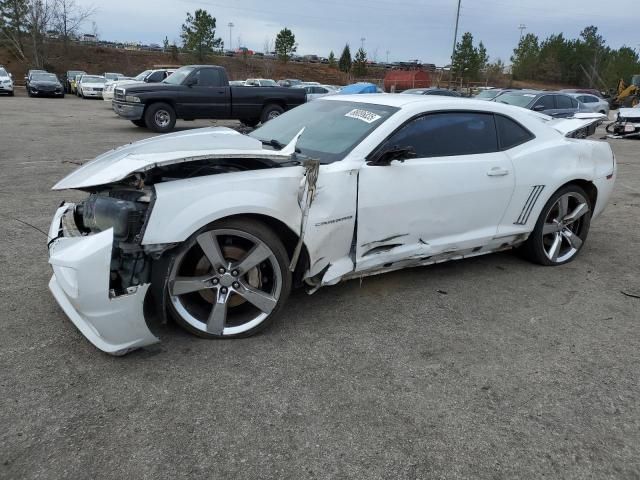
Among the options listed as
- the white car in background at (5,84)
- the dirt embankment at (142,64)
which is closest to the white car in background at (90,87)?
the white car in background at (5,84)

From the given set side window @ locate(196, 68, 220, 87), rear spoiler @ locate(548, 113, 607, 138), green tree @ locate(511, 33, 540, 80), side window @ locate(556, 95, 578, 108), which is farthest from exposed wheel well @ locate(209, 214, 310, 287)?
green tree @ locate(511, 33, 540, 80)

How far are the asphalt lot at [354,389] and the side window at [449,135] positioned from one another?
106 centimetres

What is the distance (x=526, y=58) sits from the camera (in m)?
74.8

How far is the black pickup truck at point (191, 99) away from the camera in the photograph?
522 inches

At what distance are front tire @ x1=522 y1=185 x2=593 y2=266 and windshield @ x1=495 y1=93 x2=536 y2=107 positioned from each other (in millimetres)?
10709

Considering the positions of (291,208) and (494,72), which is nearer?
(291,208)

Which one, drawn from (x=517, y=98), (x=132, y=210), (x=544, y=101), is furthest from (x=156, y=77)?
(x=132, y=210)

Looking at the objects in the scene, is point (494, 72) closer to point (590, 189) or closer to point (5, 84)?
point (5, 84)

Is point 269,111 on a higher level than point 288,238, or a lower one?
higher

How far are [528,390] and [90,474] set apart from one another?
213 cm

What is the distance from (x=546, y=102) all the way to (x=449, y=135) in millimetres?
12807

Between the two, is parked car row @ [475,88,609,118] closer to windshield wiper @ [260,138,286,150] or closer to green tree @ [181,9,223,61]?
windshield wiper @ [260,138,286,150]

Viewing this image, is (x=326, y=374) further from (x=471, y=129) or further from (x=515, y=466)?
(x=471, y=129)

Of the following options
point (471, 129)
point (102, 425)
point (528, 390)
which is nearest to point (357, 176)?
point (471, 129)
